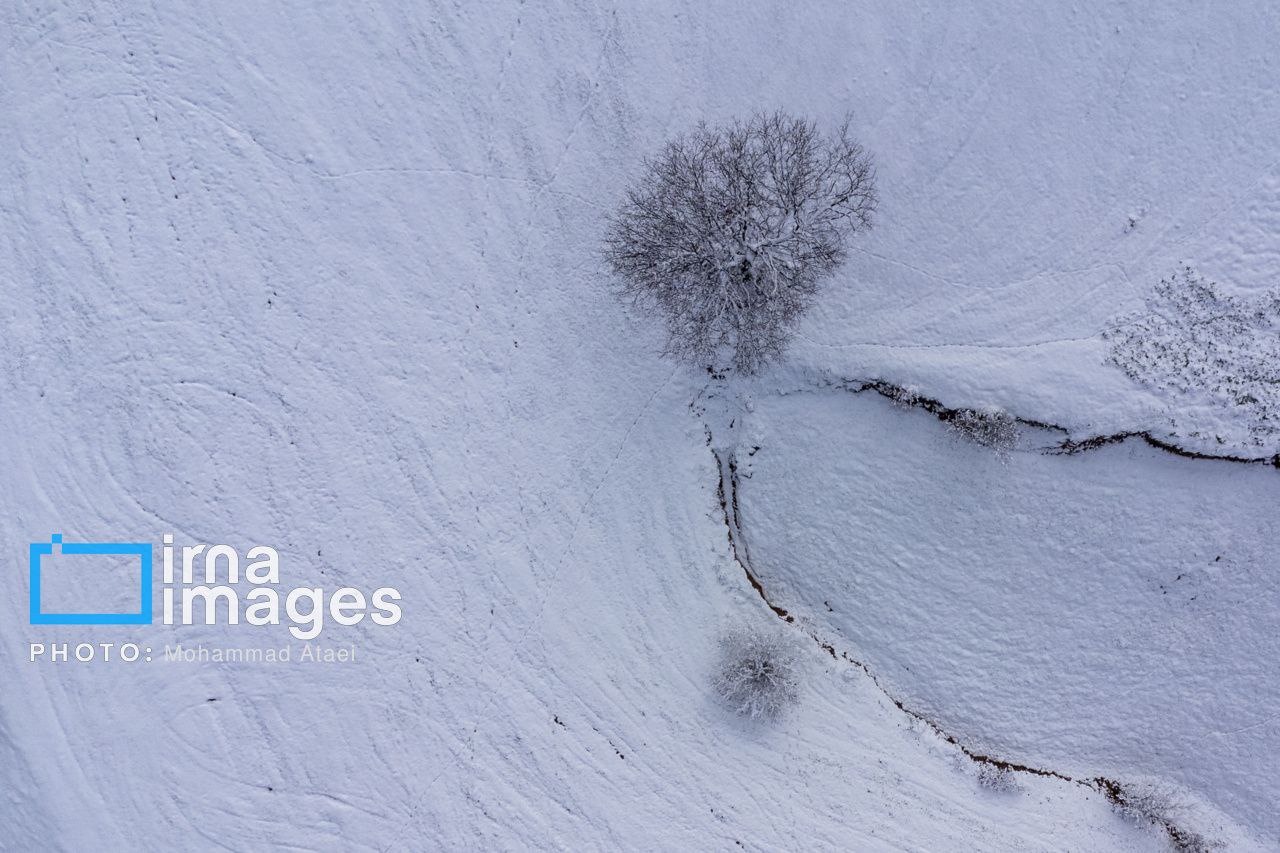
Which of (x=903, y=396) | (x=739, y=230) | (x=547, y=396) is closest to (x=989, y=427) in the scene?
(x=903, y=396)

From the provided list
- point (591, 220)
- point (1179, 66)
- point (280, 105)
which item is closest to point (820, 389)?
point (591, 220)

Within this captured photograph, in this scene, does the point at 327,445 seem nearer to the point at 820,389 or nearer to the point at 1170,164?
the point at 820,389

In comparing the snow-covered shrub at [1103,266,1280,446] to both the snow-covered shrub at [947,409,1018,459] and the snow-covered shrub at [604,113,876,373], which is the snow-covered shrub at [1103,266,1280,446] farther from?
the snow-covered shrub at [604,113,876,373]

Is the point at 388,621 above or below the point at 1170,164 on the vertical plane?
below

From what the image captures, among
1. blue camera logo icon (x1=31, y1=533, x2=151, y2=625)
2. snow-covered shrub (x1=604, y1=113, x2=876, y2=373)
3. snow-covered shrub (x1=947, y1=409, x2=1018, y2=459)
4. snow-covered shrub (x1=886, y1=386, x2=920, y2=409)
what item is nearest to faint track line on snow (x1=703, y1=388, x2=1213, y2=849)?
snow-covered shrub (x1=604, y1=113, x2=876, y2=373)

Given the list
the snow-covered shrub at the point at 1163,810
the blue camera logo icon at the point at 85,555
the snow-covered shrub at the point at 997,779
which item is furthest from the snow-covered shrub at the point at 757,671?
the blue camera logo icon at the point at 85,555

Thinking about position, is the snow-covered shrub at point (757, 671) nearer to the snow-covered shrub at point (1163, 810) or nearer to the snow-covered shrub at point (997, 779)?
the snow-covered shrub at point (997, 779)
